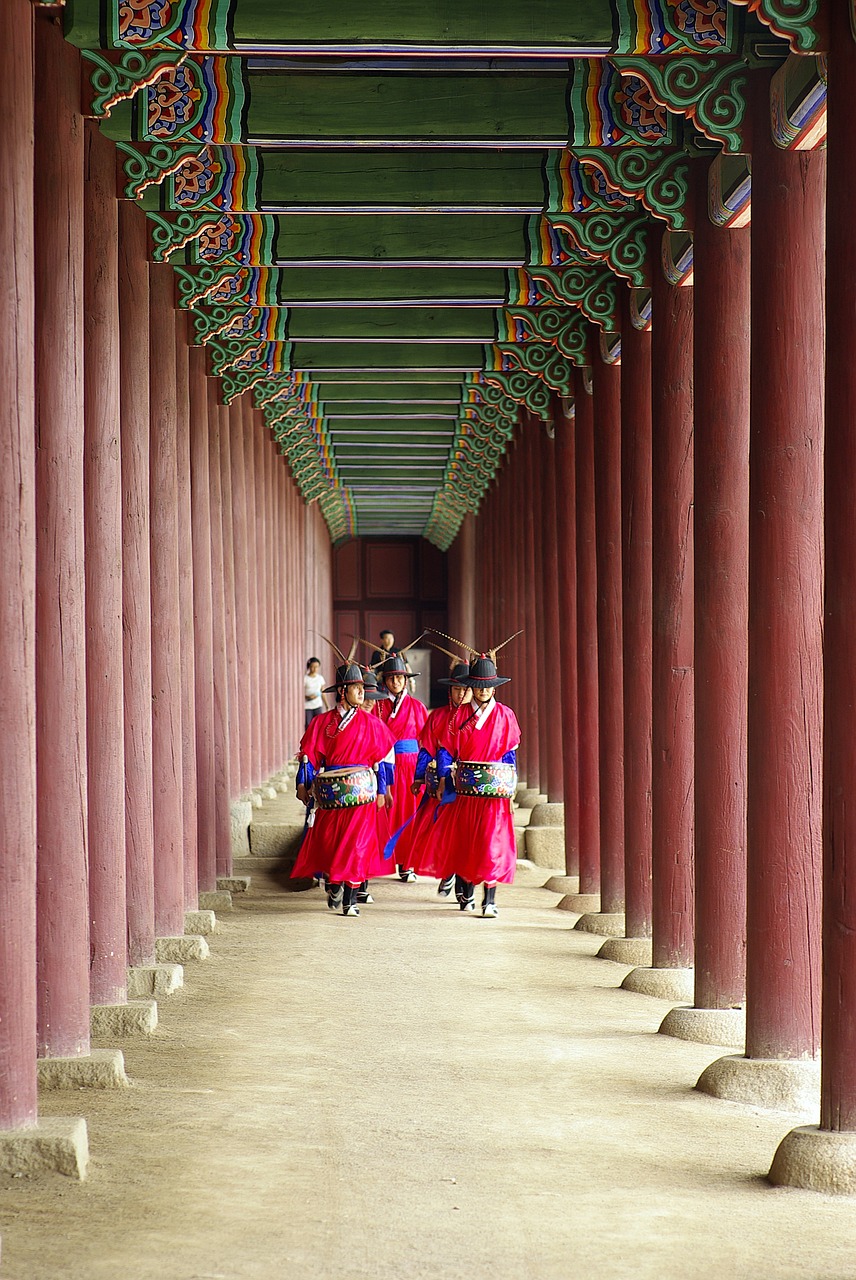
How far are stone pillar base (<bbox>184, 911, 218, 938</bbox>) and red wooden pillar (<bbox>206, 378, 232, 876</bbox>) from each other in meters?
1.69

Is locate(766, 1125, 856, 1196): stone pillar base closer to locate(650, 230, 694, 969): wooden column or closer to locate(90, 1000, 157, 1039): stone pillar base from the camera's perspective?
locate(650, 230, 694, 969): wooden column

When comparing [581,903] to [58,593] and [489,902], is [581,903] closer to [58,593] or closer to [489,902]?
[489,902]

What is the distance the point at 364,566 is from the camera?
1608 inches

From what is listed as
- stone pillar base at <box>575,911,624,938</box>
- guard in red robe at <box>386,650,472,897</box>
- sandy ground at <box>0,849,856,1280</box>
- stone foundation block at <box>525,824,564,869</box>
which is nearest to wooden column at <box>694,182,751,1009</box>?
sandy ground at <box>0,849,856,1280</box>

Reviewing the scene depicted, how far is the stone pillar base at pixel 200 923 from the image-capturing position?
37.9ft

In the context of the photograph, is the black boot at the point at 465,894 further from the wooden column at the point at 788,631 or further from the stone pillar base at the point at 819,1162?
the stone pillar base at the point at 819,1162

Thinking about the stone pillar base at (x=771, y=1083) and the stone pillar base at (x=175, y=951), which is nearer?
the stone pillar base at (x=771, y=1083)

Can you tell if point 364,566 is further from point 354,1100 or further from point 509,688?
point 354,1100

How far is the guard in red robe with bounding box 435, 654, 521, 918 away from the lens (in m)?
12.3

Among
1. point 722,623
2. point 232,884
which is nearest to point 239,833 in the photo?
point 232,884

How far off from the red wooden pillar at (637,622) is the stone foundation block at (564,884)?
3.00 metres

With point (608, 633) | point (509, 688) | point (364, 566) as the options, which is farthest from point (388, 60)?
point (364, 566)

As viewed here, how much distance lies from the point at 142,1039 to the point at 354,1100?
1.71 metres

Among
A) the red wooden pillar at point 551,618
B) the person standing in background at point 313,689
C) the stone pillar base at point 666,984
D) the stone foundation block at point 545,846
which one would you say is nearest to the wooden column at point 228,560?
the stone foundation block at point 545,846
